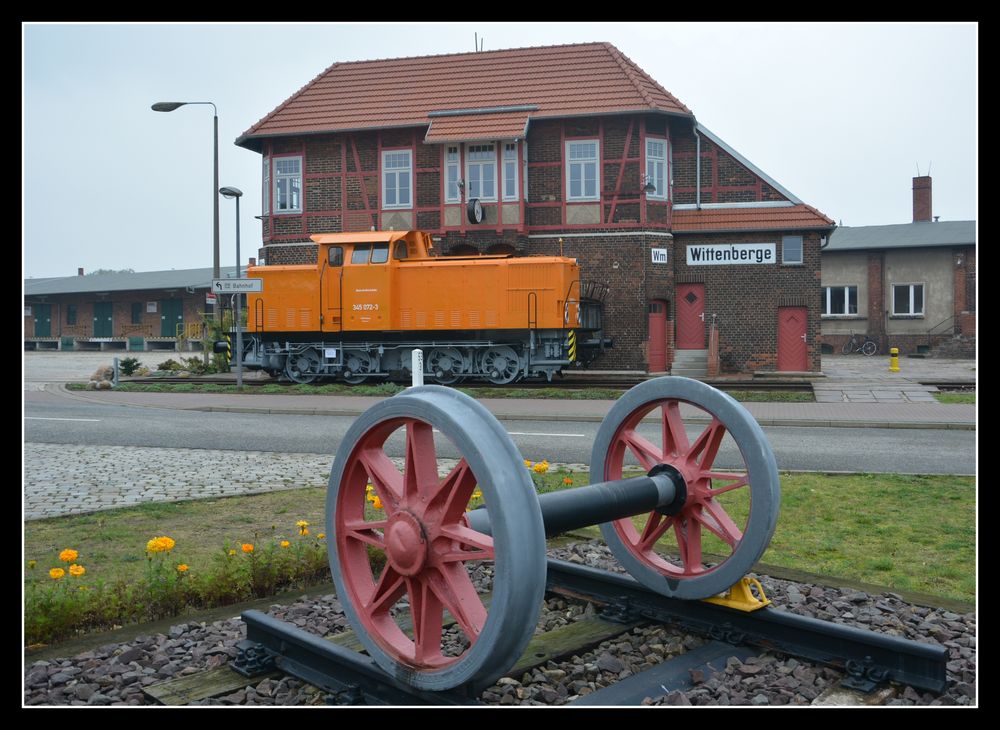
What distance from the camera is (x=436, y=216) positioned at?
29156 mm

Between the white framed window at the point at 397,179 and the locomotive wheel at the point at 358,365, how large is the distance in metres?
7.20

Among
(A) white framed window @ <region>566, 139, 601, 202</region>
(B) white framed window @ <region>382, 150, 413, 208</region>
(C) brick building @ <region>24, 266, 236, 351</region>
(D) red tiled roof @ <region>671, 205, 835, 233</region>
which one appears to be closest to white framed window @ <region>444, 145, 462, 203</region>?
(B) white framed window @ <region>382, 150, 413, 208</region>

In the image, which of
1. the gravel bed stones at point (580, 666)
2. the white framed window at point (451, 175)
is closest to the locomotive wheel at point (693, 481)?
the gravel bed stones at point (580, 666)

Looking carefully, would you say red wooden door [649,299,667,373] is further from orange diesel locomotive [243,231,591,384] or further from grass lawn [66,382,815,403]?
grass lawn [66,382,815,403]

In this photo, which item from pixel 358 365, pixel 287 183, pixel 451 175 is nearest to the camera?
pixel 358 365

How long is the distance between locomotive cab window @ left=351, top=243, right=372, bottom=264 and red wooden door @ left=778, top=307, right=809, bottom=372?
12654mm

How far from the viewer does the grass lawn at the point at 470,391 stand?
62.2 feet

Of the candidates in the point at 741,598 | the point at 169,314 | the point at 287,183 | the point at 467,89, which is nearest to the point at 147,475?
the point at 741,598

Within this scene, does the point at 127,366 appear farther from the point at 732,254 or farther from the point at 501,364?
the point at 732,254

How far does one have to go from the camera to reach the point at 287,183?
3038 centimetres

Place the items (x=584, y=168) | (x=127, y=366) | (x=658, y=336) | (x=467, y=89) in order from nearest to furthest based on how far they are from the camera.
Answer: (x=127, y=366), (x=658, y=336), (x=584, y=168), (x=467, y=89)

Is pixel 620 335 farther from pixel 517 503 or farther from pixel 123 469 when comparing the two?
pixel 517 503

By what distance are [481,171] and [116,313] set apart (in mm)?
34489

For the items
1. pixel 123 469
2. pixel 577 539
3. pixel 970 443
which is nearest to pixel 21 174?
pixel 577 539
